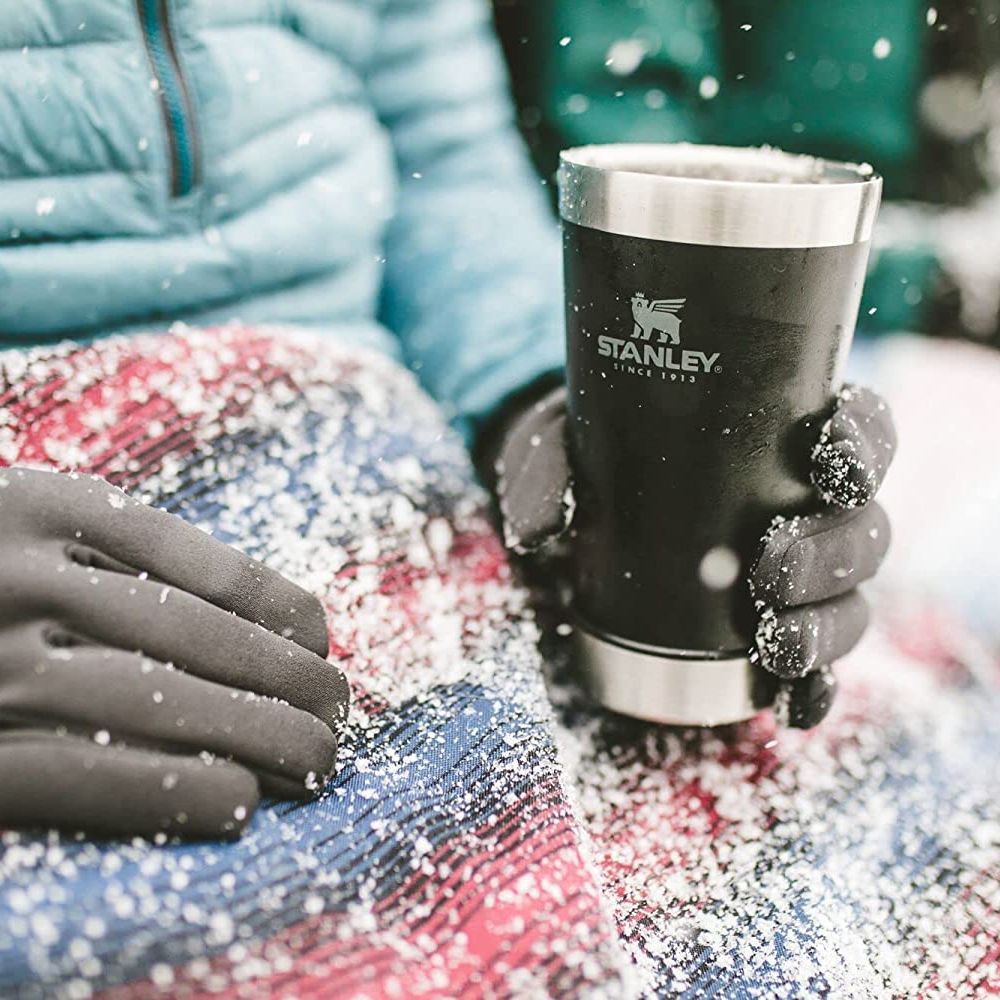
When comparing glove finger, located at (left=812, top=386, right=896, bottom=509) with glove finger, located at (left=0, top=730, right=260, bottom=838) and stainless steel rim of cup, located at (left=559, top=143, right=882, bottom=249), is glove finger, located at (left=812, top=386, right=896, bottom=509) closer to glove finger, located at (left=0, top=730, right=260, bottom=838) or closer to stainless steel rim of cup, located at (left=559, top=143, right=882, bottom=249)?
stainless steel rim of cup, located at (left=559, top=143, right=882, bottom=249)

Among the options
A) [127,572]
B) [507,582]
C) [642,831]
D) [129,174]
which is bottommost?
[642,831]

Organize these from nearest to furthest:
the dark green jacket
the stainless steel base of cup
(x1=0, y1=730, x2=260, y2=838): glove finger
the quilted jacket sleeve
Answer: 1. (x1=0, y1=730, x2=260, y2=838): glove finger
2. the stainless steel base of cup
3. the quilted jacket sleeve
4. the dark green jacket

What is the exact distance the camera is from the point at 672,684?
24.4 inches

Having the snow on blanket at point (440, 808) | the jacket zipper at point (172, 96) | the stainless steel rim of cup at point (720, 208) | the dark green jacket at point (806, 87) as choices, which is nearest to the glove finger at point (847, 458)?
the stainless steel rim of cup at point (720, 208)

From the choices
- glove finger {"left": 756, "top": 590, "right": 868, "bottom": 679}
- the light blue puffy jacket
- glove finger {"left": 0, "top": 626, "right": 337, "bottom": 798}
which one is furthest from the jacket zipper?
glove finger {"left": 756, "top": 590, "right": 868, "bottom": 679}

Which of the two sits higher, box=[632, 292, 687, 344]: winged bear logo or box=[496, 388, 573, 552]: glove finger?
box=[632, 292, 687, 344]: winged bear logo

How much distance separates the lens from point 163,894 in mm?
406

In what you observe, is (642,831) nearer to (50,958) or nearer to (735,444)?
(735,444)

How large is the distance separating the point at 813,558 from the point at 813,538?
1 centimetres

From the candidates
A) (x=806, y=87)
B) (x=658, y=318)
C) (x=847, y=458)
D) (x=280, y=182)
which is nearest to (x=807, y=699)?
(x=847, y=458)

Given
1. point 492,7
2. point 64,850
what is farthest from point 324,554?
point 492,7

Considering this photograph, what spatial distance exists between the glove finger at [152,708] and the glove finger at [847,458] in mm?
339

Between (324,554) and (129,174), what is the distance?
12.0 inches

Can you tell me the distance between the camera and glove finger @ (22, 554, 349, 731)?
440 millimetres
